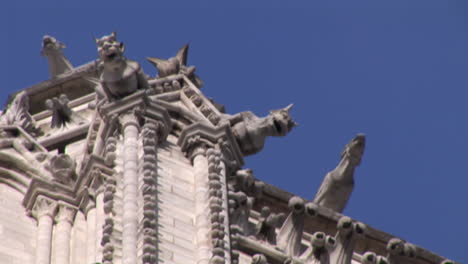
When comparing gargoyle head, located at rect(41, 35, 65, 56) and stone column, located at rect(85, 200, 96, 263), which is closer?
stone column, located at rect(85, 200, 96, 263)

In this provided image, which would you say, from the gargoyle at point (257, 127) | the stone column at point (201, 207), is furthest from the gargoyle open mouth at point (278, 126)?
the stone column at point (201, 207)

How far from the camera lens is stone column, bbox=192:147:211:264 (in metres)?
29.0

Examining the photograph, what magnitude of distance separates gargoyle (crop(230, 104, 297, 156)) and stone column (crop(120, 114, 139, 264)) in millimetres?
2098

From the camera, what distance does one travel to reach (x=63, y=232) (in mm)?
31375

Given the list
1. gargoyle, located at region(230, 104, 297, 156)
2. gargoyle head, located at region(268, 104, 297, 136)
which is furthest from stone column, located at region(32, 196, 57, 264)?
gargoyle head, located at region(268, 104, 297, 136)

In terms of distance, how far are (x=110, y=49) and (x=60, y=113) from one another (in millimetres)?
4998

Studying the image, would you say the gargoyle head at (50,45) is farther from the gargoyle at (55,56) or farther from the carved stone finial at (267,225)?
the carved stone finial at (267,225)

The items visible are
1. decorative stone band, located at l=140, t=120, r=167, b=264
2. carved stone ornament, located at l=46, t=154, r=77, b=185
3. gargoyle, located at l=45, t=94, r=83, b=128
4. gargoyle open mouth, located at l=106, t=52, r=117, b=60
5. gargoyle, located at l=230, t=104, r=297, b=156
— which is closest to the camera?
decorative stone band, located at l=140, t=120, r=167, b=264

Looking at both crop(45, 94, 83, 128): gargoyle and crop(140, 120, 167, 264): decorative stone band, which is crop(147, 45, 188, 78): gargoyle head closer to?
crop(45, 94, 83, 128): gargoyle

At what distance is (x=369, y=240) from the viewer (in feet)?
109

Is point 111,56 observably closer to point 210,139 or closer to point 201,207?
point 210,139

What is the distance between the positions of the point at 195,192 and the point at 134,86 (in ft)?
8.27

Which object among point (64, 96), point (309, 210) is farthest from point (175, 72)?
point (309, 210)

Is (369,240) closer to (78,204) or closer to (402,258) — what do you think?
(402,258)
